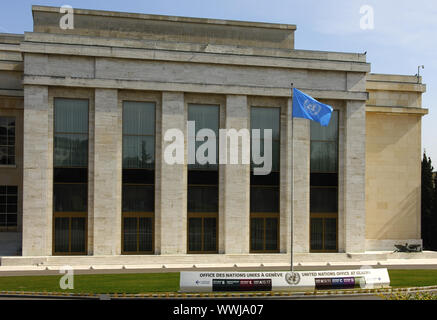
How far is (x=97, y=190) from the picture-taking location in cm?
3825

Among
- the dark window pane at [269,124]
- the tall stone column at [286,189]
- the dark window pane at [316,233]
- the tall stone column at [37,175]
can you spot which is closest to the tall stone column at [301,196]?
the tall stone column at [286,189]

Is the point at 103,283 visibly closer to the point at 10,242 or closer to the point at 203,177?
the point at 203,177

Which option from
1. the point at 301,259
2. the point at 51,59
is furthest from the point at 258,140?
the point at 51,59

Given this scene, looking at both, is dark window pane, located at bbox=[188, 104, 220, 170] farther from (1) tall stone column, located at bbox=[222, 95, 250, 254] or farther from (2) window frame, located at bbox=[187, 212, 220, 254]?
(2) window frame, located at bbox=[187, 212, 220, 254]

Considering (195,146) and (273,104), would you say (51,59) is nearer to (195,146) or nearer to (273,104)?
(195,146)

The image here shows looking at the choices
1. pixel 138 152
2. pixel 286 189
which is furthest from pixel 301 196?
pixel 138 152

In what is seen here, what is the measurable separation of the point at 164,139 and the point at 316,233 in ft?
47.8

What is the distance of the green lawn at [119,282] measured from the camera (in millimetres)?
27484

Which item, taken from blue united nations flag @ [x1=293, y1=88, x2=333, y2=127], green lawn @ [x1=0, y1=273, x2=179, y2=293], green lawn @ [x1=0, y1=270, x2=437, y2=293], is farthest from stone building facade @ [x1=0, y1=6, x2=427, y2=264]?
blue united nations flag @ [x1=293, y1=88, x2=333, y2=127]

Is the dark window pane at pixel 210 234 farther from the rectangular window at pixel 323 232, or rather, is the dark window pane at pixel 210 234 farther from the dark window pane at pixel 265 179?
the rectangular window at pixel 323 232

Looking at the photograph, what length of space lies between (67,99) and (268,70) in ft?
52.0

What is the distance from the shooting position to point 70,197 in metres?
38.4

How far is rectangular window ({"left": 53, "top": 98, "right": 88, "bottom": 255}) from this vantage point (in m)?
38.3

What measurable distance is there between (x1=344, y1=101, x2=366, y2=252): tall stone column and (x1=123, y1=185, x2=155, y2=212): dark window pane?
51.9 feet
